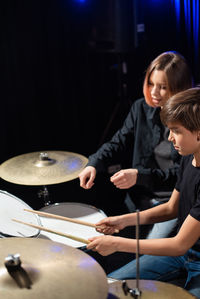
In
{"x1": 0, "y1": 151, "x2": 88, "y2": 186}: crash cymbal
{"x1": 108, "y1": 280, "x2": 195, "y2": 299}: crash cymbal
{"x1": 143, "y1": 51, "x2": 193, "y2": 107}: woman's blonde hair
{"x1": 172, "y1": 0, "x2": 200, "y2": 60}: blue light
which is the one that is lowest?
{"x1": 108, "y1": 280, "x2": 195, "y2": 299}: crash cymbal

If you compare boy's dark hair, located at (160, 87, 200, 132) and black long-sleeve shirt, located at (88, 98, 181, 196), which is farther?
black long-sleeve shirt, located at (88, 98, 181, 196)

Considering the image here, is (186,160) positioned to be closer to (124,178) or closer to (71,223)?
(124,178)

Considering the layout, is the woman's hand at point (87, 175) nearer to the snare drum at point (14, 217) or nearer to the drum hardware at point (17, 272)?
the snare drum at point (14, 217)

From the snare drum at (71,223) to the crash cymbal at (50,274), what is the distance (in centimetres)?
45

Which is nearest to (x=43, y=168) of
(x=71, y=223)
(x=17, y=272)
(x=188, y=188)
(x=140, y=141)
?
(x=71, y=223)

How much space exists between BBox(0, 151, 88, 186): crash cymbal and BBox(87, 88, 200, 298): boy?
426 mm

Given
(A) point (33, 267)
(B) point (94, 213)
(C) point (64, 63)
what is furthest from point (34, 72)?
(A) point (33, 267)

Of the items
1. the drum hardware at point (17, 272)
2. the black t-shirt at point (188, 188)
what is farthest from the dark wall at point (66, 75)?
the drum hardware at point (17, 272)

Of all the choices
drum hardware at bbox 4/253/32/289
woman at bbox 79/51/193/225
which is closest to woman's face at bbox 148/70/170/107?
woman at bbox 79/51/193/225

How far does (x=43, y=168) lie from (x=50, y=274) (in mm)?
Answer: 905

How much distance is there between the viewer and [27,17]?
2770 millimetres

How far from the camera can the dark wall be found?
2.74 metres

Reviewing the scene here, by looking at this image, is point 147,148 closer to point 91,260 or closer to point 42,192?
point 42,192

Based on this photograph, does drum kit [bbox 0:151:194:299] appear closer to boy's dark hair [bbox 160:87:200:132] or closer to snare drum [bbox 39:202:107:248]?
snare drum [bbox 39:202:107:248]
